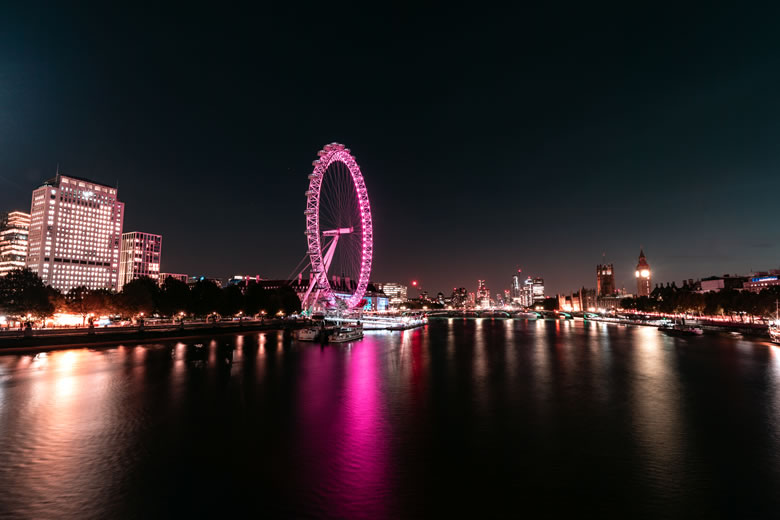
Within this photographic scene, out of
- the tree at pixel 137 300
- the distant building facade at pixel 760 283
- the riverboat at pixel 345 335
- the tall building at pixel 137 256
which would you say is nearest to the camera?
the riverboat at pixel 345 335

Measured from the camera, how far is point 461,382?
32.3 m

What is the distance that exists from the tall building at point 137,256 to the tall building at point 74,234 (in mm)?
23554

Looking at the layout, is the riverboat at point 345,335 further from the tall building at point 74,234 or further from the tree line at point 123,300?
the tall building at point 74,234

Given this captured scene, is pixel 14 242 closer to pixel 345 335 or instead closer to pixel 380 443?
pixel 345 335

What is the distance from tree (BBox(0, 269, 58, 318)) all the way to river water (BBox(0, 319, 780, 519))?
88.2 feet

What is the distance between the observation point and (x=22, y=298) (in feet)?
186

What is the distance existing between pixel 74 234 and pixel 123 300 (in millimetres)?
100177

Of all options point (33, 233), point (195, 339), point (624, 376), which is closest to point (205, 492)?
point (624, 376)

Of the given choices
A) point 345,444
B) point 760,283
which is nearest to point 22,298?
point 345,444

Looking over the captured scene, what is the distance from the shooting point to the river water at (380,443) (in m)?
12.6

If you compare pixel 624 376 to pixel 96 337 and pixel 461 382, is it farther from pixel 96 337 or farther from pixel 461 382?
pixel 96 337

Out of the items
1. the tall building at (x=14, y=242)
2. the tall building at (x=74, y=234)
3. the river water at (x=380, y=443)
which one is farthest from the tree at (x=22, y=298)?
the tall building at (x=14, y=242)

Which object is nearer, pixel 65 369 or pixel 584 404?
pixel 584 404

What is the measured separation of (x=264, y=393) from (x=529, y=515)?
63.1ft
